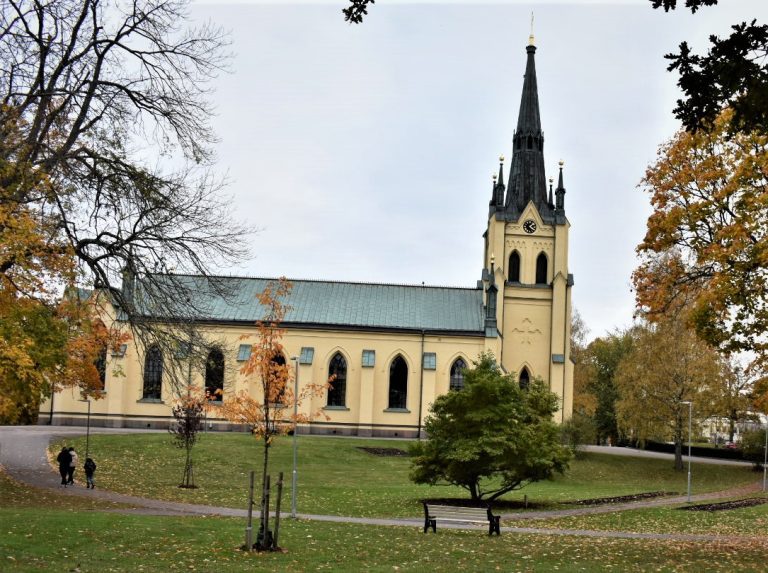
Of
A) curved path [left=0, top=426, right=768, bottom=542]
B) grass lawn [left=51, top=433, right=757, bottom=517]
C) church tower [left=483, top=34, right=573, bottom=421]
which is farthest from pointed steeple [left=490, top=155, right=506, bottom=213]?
curved path [left=0, top=426, right=768, bottom=542]

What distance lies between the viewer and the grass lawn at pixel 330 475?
30.5 metres

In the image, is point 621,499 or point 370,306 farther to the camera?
point 370,306

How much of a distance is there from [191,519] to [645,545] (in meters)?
11.0

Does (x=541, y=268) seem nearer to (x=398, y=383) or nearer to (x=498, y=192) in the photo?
(x=498, y=192)

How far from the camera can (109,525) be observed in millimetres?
18781

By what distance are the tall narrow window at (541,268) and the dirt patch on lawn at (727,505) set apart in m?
28.5

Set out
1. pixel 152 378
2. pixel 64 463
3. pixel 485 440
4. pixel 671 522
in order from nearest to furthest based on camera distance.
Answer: pixel 671 522 → pixel 485 440 → pixel 64 463 → pixel 152 378

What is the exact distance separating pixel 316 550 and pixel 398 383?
137ft

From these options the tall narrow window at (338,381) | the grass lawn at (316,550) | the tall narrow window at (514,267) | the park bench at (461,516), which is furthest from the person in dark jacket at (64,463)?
the tall narrow window at (514,267)

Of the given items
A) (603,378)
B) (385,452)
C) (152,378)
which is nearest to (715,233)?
(385,452)

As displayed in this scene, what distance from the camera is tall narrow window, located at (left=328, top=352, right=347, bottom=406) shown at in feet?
190

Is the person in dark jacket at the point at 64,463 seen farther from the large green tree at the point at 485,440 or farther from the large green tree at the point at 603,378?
the large green tree at the point at 603,378

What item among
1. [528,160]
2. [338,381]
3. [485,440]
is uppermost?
[528,160]

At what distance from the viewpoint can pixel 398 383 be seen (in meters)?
58.5
